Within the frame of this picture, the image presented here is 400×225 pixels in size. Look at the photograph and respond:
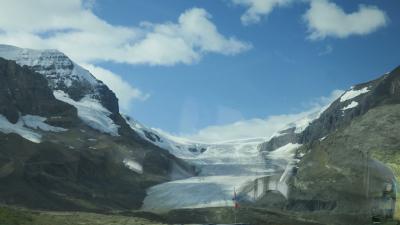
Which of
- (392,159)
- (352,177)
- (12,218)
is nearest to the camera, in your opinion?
(12,218)

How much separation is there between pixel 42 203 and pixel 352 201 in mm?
72353

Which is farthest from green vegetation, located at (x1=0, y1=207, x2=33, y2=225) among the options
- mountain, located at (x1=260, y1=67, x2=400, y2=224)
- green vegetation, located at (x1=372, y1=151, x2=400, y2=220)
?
green vegetation, located at (x1=372, y1=151, x2=400, y2=220)

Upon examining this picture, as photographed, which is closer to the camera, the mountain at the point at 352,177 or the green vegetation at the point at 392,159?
the green vegetation at the point at 392,159

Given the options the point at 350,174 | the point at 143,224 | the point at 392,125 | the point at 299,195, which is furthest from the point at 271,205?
the point at 143,224

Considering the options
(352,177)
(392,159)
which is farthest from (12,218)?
(392,159)

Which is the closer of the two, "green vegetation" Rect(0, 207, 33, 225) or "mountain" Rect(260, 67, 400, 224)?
"green vegetation" Rect(0, 207, 33, 225)

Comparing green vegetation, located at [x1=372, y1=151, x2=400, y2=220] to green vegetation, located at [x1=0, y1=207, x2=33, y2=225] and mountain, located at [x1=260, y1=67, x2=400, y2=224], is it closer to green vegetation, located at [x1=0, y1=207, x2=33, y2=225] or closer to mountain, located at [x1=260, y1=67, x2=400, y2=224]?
mountain, located at [x1=260, y1=67, x2=400, y2=224]

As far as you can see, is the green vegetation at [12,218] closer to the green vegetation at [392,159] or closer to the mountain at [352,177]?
the mountain at [352,177]

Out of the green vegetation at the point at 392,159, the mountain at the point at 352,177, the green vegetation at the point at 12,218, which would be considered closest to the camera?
the green vegetation at the point at 12,218

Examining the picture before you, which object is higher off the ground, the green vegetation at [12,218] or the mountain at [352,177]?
the mountain at [352,177]

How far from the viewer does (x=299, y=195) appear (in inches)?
7136

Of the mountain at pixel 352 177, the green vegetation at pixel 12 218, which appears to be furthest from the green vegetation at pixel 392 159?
the green vegetation at pixel 12 218

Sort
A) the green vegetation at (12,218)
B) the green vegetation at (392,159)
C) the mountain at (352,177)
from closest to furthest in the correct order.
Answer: the green vegetation at (12,218)
the green vegetation at (392,159)
the mountain at (352,177)

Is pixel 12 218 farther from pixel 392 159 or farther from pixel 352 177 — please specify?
pixel 392 159
